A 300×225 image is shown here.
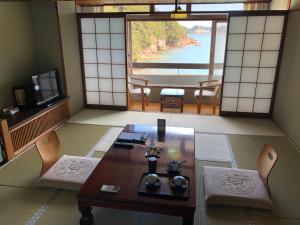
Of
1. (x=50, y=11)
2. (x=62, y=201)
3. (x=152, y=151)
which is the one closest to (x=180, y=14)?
(x=152, y=151)

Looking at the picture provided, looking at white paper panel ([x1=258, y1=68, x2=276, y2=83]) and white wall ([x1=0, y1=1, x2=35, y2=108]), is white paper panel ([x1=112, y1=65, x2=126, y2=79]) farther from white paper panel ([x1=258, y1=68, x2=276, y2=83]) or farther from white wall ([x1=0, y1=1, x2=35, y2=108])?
white paper panel ([x1=258, y1=68, x2=276, y2=83])

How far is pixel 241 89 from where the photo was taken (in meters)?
5.00

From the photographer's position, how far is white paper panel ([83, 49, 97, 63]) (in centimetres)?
523

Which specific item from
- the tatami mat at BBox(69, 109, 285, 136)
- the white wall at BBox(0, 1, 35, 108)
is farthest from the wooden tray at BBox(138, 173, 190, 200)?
the white wall at BBox(0, 1, 35, 108)

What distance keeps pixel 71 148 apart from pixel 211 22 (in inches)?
194

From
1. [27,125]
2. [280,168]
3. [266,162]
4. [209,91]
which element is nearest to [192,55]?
[209,91]

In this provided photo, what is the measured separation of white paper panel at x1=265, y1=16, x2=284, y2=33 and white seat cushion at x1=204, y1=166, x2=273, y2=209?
9.94ft

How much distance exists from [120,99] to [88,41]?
4.48 ft

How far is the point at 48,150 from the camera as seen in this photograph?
2910 mm

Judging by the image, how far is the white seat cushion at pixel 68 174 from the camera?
2.64m

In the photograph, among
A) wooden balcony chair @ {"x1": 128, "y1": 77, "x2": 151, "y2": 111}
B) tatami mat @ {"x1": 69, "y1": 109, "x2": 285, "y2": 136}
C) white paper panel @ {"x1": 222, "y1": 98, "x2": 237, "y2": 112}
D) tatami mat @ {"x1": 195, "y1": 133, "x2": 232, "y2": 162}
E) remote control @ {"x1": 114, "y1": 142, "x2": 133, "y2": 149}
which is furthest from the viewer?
wooden balcony chair @ {"x1": 128, "y1": 77, "x2": 151, "y2": 111}

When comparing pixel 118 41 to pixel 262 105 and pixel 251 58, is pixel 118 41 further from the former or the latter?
pixel 262 105

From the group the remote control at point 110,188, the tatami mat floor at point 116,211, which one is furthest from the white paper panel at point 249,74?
the remote control at point 110,188

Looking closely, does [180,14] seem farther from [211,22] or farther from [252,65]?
[211,22]
